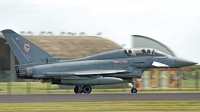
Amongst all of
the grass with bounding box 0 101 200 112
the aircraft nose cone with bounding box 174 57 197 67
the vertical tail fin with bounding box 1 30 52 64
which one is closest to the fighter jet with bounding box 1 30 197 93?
the vertical tail fin with bounding box 1 30 52 64

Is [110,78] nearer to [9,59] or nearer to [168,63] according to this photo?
[168,63]

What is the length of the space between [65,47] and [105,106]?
42090 millimetres

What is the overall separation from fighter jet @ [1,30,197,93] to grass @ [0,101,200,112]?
1205 cm

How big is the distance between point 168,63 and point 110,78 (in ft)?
15.6

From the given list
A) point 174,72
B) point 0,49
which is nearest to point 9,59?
point 0,49

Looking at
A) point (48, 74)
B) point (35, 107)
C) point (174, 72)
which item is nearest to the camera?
point (35, 107)

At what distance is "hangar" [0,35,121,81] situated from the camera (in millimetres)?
60969

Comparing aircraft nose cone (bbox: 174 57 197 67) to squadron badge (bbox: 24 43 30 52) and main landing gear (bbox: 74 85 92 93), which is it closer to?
main landing gear (bbox: 74 85 92 93)

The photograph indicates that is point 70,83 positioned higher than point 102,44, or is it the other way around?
point 102,44

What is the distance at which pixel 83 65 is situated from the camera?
124 feet

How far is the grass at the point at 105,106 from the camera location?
21.8 m

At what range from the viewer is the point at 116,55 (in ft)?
125

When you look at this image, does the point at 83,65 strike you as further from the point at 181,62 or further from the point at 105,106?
the point at 105,106

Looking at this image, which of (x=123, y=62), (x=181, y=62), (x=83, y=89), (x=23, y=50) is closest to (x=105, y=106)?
(x=83, y=89)
